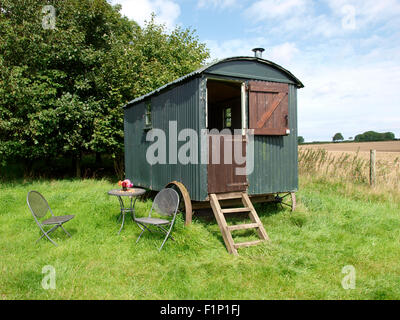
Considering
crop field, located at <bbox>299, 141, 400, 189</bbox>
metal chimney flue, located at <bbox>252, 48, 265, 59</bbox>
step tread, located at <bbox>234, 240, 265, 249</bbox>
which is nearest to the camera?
step tread, located at <bbox>234, 240, 265, 249</bbox>

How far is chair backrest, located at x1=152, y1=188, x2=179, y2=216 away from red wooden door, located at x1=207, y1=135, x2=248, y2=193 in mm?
926

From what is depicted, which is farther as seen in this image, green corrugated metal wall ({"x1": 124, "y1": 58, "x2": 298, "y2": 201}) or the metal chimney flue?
the metal chimney flue

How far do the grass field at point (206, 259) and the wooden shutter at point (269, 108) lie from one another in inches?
85.1

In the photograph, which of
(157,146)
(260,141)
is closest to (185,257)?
(260,141)

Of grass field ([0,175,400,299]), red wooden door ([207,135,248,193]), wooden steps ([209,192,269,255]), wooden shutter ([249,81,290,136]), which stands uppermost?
wooden shutter ([249,81,290,136])

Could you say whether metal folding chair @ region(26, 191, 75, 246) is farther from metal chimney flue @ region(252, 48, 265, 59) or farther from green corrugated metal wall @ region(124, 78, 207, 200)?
metal chimney flue @ region(252, 48, 265, 59)

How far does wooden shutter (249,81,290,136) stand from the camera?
21.4 ft

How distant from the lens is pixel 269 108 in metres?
6.68

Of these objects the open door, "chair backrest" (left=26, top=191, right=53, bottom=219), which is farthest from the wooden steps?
"chair backrest" (left=26, top=191, right=53, bottom=219)

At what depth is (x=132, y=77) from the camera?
13.3 meters

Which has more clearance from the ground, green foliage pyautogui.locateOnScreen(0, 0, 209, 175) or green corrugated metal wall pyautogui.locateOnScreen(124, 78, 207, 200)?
green foliage pyautogui.locateOnScreen(0, 0, 209, 175)

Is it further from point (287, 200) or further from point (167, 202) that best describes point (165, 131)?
point (287, 200)

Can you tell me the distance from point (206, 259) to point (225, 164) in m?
2.15

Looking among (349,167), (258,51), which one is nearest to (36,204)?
(258,51)
